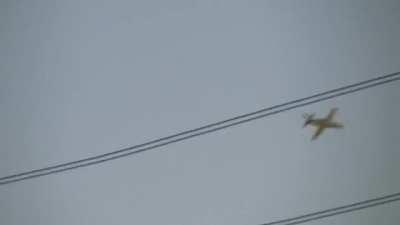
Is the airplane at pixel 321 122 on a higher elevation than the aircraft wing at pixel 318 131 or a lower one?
higher

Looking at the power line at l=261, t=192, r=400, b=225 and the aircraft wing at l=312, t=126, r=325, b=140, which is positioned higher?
the aircraft wing at l=312, t=126, r=325, b=140

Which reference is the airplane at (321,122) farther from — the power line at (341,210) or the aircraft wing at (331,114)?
the power line at (341,210)

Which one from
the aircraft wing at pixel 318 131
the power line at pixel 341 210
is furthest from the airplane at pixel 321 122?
the power line at pixel 341 210

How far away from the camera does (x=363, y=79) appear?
715mm

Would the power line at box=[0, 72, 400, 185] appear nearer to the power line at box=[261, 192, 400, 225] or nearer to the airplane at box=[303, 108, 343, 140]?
the airplane at box=[303, 108, 343, 140]

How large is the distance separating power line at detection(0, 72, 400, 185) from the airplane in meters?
0.02

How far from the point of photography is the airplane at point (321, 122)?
29.0 inches

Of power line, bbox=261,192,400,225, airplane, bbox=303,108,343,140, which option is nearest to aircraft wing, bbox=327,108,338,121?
airplane, bbox=303,108,343,140

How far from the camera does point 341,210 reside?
2.48ft

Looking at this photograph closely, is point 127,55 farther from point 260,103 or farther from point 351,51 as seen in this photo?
point 351,51

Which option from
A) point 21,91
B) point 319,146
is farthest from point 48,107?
point 319,146

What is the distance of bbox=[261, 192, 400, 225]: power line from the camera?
0.74m

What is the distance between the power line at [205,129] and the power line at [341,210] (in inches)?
6.7

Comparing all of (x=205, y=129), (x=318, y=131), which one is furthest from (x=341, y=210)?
(x=205, y=129)
